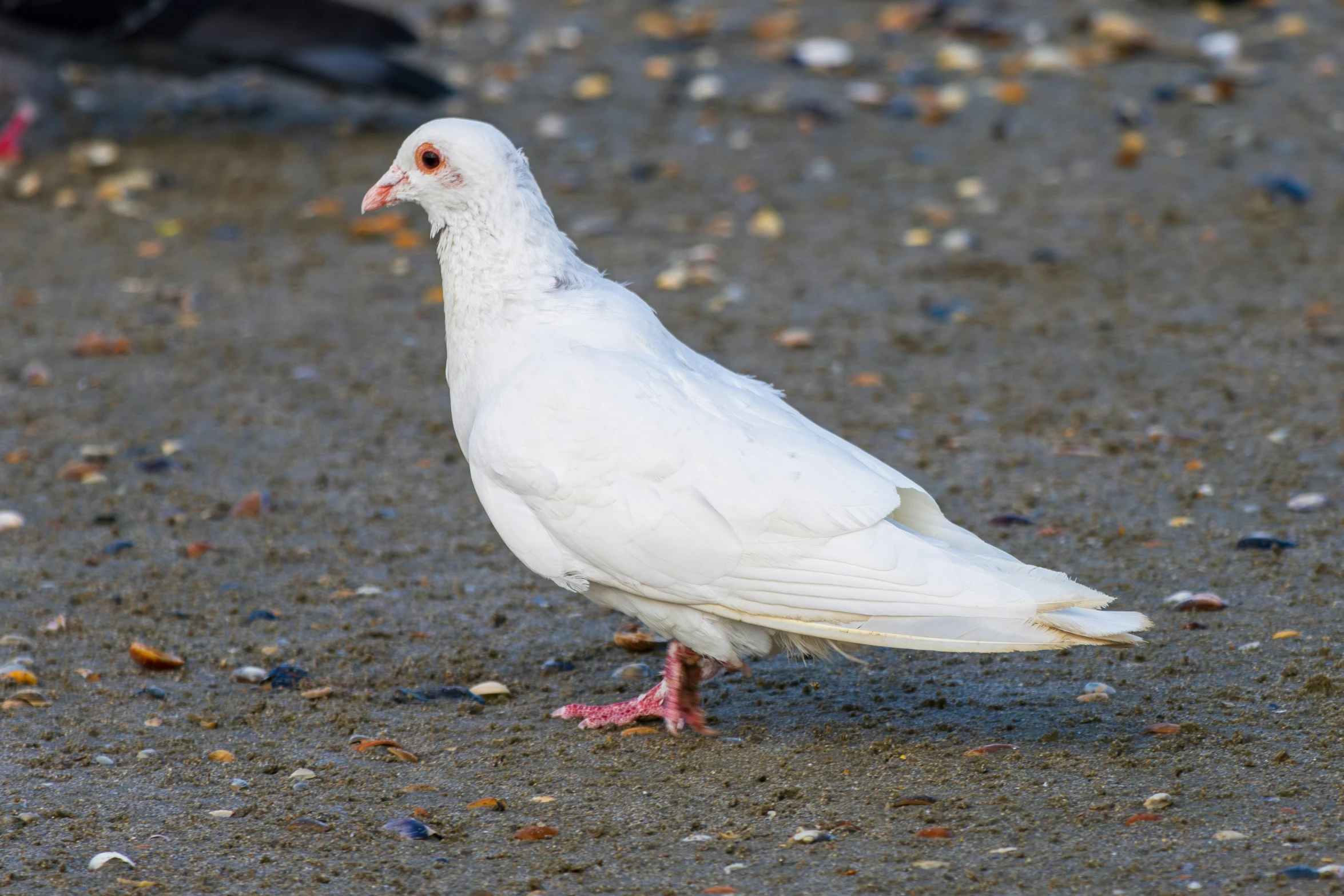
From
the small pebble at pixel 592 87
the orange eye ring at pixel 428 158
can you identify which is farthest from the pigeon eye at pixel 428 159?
the small pebble at pixel 592 87

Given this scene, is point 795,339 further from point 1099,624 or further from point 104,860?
point 104,860

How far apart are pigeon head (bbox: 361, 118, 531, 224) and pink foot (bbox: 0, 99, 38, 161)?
19.2 feet

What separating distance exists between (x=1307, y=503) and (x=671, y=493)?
2467 millimetres

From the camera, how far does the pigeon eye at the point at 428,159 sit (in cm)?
397

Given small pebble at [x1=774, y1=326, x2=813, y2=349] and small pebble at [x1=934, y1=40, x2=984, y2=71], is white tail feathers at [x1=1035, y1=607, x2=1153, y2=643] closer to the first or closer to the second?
small pebble at [x1=774, y1=326, x2=813, y2=349]

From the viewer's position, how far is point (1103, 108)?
9047mm

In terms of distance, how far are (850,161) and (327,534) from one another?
4538 millimetres

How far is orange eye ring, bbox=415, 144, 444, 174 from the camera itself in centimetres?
397

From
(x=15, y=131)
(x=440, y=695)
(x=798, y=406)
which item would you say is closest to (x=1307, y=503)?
(x=798, y=406)

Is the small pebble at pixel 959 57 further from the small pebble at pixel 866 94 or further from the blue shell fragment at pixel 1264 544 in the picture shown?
the blue shell fragment at pixel 1264 544

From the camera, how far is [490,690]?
13.5 feet

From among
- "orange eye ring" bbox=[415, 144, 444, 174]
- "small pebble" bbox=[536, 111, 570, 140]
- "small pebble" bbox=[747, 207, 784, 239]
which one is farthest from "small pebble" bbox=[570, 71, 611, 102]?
"orange eye ring" bbox=[415, 144, 444, 174]

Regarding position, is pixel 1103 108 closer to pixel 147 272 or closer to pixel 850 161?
pixel 850 161

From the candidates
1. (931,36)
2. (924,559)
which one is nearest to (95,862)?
(924,559)
